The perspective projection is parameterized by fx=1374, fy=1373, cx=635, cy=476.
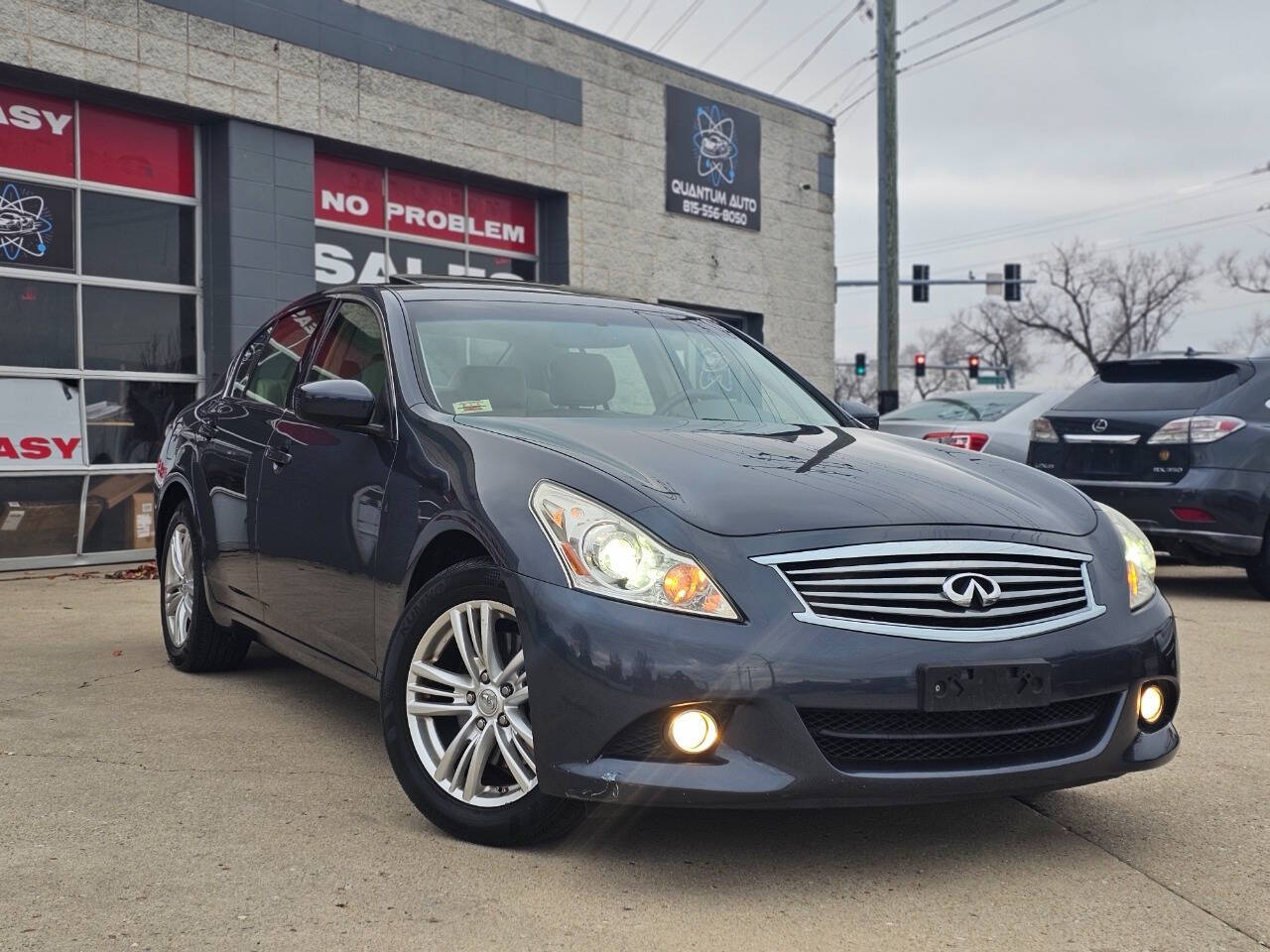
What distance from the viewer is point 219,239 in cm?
1188

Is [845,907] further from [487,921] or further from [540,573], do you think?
[540,573]

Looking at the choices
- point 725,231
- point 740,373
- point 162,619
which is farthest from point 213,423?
point 725,231

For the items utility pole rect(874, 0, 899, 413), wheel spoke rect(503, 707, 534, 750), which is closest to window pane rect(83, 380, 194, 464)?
wheel spoke rect(503, 707, 534, 750)

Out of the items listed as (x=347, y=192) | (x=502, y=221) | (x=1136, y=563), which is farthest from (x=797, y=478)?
(x=502, y=221)

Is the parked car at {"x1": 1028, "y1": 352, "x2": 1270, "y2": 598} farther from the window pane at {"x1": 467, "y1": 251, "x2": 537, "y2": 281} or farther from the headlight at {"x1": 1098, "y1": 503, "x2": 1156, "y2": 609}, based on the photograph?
the window pane at {"x1": 467, "y1": 251, "x2": 537, "y2": 281}

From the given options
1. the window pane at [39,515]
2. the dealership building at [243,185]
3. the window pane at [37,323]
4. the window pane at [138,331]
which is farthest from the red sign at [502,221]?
the window pane at [39,515]

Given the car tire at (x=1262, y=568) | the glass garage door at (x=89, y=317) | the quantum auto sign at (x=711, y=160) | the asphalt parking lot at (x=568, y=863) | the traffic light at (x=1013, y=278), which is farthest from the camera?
the traffic light at (x=1013, y=278)

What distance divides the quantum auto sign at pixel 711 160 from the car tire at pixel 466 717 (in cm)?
1323

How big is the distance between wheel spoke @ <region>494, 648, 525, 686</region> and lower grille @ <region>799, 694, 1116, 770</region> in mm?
715

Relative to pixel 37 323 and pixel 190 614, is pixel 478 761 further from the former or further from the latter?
pixel 37 323

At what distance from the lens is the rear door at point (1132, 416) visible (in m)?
9.03

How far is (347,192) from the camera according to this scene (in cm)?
1325

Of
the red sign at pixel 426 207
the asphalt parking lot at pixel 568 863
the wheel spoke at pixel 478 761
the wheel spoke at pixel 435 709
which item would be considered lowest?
the asphalt parking lot at pixel 568 863

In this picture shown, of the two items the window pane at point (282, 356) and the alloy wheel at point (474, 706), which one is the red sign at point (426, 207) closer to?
the window pane at point (282, 356)
